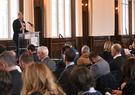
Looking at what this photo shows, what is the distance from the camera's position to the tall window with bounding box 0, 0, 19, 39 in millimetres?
11938

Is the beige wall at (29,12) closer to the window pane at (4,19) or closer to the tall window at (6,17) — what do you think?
the tall window at (6,17)

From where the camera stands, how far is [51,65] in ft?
22.7

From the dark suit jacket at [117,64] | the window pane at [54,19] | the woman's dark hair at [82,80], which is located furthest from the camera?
the window pane at [54,19]

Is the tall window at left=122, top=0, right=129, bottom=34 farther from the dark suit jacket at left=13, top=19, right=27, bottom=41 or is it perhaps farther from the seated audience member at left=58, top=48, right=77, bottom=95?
the seated audience member at left=58, top=48, right=77, bottom=95

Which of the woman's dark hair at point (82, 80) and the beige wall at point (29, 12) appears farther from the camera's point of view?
the beige wall at point (29, 12)

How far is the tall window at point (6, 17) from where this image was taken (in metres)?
11.9

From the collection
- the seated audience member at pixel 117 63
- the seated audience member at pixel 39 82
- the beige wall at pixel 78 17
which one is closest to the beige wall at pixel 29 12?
the beige wall at pixel 78 17

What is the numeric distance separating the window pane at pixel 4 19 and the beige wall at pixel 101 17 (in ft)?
18.7

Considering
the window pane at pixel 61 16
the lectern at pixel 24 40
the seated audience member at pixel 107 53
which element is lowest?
the seated audience member at pixel 107 53

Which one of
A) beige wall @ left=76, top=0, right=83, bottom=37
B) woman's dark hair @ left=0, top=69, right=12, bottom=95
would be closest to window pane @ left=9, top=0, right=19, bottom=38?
beige wall @ left=76, top=0, right=83, bottom=37

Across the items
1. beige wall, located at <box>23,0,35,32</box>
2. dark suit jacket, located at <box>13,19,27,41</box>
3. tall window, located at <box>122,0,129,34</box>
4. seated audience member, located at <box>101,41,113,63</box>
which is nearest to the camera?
seated audience member, located at <box>101,41,113,63</box>

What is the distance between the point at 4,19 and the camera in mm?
12055

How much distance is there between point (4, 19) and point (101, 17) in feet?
22.2

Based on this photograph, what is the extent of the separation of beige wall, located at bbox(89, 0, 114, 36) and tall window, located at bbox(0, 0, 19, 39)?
5.41 metres
